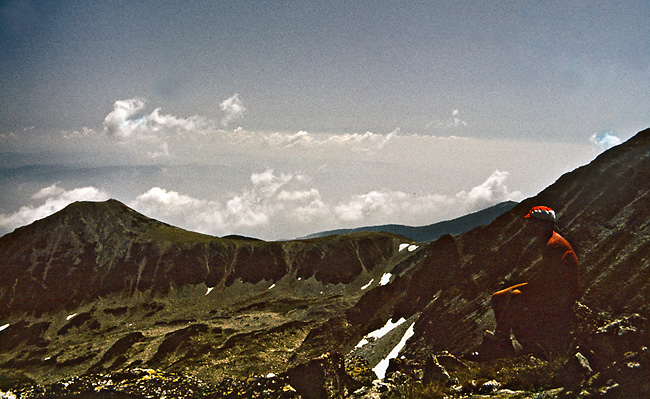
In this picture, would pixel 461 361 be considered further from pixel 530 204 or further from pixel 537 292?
pixel 530 204

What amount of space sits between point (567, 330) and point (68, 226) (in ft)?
625

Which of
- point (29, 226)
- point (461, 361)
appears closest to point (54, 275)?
point (29, 226)

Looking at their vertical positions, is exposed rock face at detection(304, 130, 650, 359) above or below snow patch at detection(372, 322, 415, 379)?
above

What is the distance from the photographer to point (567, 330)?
83.9ft

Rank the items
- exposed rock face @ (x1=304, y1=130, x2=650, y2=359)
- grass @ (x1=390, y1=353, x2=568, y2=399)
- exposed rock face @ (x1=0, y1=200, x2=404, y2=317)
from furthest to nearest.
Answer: exposed rock face @ (x1=0, y1=200, x2=404, y2=317), exposed rock face @ (x1=304, y1=130, x2=650, y2=359), grass @ (x1=390, y1=353, x2=568, y2=399)

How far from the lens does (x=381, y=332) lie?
62656 mm

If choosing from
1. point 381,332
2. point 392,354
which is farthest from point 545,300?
point 381,332

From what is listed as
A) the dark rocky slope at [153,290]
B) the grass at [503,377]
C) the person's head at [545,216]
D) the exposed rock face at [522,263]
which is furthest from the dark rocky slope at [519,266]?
the dark rocky slope at [153,290]

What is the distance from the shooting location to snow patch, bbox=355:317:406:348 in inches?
2403

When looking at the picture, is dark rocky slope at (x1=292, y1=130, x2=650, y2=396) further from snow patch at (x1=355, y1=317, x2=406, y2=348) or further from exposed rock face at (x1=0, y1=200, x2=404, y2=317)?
exposed rock face at (x1=0, y1=200, x2=404, y2=317)

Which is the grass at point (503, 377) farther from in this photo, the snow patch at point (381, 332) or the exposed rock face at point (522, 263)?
the snow patch at point (381, 332)

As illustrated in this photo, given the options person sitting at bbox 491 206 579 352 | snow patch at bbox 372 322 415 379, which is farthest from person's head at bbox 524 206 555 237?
snow patch at bbox 372 322 415 379

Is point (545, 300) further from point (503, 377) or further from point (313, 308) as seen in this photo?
point (313, 308)

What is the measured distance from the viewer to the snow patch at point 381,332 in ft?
200
